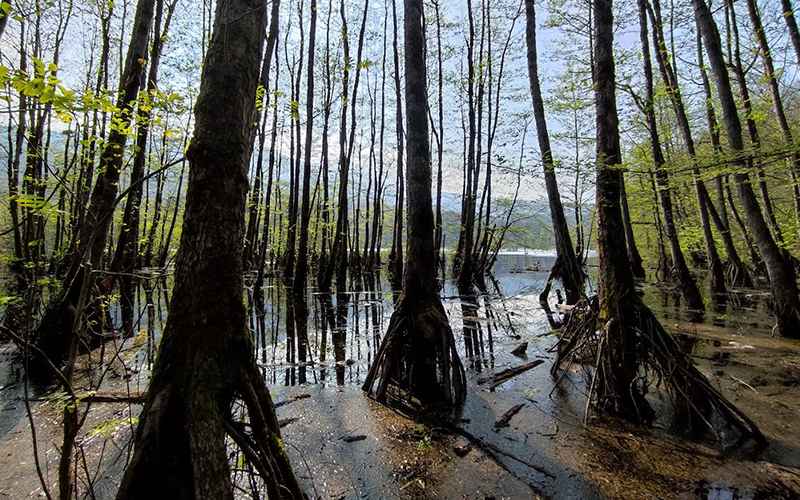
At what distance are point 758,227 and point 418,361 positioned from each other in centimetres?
741

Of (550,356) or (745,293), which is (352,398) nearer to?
(550,356)

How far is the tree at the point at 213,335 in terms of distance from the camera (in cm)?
Answer: 188

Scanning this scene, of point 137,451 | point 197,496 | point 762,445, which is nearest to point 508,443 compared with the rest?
point 762,445

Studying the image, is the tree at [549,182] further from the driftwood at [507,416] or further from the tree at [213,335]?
the tree at [213,335]

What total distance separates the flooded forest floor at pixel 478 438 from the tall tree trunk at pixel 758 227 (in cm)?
59

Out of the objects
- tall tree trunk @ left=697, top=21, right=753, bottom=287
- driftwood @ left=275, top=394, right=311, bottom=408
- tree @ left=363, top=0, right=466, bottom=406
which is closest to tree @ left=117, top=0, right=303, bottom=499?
driftwood @ left=275, top=394, right=311, bottom=408

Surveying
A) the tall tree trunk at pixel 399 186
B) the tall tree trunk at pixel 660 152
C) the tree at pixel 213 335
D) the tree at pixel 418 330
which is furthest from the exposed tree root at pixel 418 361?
the tall tree trunk at pixel 399 186

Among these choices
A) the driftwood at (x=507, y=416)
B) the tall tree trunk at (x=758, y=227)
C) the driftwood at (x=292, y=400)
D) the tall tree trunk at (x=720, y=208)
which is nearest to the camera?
the driftwood at (x=507, y=416)

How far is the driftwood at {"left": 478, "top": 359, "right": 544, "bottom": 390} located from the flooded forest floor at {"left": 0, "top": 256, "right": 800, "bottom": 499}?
0.20ft

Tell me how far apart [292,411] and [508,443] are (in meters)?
2.49

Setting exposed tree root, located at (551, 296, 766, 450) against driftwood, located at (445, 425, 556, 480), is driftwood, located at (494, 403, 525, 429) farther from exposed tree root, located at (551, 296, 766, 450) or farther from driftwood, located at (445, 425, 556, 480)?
exposed tree root, located at (551, 296, 766, 450)

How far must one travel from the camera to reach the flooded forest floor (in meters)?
2.83

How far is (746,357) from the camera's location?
5.68 meters

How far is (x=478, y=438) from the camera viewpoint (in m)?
3.58
